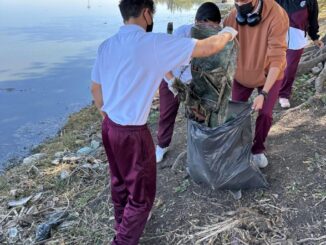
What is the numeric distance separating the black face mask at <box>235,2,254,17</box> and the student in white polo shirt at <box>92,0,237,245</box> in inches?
19.5

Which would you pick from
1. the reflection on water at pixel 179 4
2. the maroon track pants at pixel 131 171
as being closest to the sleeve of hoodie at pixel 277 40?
the maroon track pants at pixel 131 171

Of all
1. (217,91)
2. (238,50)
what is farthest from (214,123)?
(238,50)

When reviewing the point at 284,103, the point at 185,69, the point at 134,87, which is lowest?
the point at 284,103

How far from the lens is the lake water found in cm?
772

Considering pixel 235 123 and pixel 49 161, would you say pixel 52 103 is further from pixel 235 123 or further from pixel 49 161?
pixel 235 123

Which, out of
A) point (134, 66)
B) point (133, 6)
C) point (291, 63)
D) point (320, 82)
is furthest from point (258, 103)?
point (320, 82)

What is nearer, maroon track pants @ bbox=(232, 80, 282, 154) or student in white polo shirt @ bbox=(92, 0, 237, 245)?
student in white polo shirt @ bbox=(92, 0, 237, 245)

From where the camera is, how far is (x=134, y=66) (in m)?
2.63

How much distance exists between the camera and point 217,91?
343cm

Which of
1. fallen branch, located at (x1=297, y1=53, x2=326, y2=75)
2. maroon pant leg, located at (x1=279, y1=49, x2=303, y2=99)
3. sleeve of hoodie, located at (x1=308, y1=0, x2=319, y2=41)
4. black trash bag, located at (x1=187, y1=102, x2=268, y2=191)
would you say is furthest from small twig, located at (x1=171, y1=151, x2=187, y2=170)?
fallen branch, located at (x1=297, y1=53, x2=326, y2=75)

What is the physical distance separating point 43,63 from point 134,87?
25.9 feet

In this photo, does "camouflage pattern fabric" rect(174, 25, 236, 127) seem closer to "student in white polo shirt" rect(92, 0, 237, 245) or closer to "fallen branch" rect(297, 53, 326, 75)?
"student in white polo shirt" rect(92, 0, 237, 245)

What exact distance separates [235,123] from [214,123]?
0.32m

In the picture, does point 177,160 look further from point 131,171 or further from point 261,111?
point 131,171
